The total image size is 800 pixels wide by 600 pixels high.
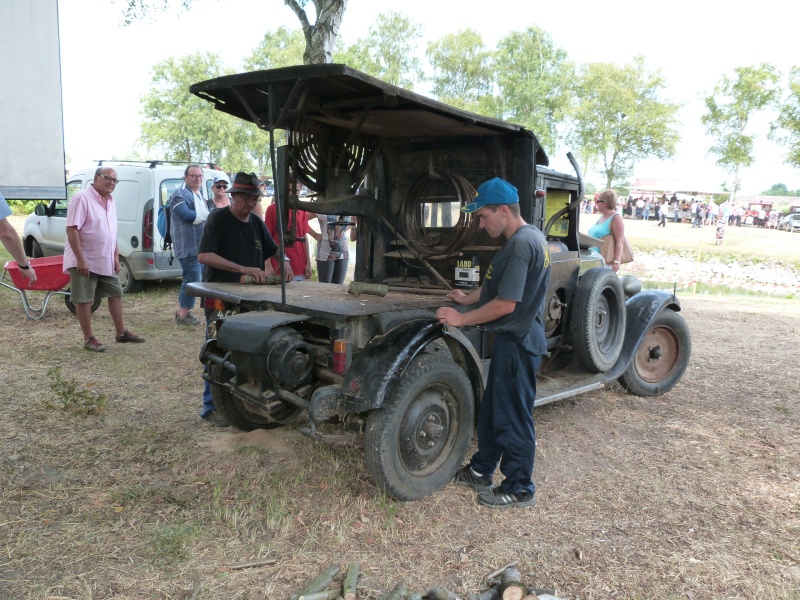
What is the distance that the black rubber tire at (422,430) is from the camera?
3.18m

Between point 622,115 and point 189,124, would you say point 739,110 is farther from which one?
point 189,124

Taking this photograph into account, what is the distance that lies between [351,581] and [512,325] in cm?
150

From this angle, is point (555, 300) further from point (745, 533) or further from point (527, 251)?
point (745, 533)

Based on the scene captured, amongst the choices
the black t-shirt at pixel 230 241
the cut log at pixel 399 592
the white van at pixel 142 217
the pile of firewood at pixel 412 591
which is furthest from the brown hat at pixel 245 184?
the white van at pixel 142 217

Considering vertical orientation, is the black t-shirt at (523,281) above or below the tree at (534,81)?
below

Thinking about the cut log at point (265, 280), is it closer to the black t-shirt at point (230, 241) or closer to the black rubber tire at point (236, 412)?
the black t-shirt at point (230, 241)

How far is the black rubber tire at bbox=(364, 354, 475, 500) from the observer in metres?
3.18

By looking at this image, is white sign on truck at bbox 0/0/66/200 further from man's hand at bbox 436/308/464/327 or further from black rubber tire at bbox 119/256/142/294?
black rubber tire at bbox 119/256/142/294

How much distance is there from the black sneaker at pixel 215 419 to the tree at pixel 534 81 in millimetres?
28683

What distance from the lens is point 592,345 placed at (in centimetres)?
447

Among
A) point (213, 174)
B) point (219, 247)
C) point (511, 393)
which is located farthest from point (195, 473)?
point (213, 174)

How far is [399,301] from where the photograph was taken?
3.96 m

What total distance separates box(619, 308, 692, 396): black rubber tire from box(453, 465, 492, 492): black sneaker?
227 cm

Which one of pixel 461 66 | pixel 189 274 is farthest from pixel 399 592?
pixel 461 66
